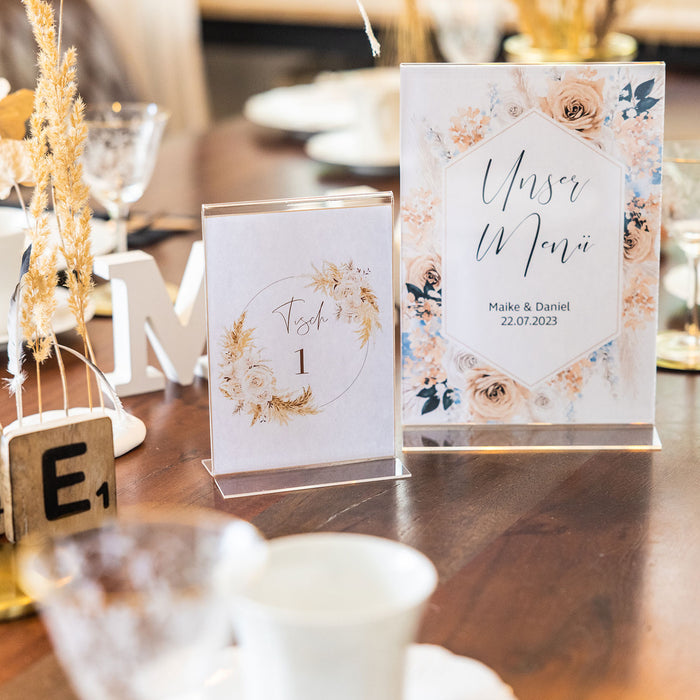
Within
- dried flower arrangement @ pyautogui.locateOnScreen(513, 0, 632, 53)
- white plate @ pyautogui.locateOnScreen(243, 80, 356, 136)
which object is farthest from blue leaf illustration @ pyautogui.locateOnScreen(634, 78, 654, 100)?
white plate @ pyautogui.locateOnScreen(243, 80, 356, 136)

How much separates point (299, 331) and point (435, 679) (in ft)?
1.04

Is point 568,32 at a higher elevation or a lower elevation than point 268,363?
higher

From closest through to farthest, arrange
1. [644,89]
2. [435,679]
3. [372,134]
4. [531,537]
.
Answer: [435,679] < [531,537] < [644,89] < [372,134]

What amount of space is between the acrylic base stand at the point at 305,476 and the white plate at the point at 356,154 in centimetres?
94

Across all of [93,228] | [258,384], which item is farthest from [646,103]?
[93,228]

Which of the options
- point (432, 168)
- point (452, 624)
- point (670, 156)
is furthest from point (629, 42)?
point (452, 624)

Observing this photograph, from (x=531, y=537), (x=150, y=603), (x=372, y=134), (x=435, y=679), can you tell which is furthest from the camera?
(x=372, y=134)

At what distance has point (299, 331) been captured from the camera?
0.77 metres

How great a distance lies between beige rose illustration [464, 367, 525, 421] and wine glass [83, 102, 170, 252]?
59cm

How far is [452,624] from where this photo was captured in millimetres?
594

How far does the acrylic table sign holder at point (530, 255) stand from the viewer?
2.64 ft

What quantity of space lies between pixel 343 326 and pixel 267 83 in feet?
11.1

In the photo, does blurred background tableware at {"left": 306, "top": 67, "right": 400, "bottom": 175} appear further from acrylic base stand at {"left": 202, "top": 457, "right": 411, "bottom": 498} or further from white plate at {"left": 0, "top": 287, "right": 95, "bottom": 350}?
acrylic base stand at {"left": 202, "top": 457, "right": 411, "bottom": 498}

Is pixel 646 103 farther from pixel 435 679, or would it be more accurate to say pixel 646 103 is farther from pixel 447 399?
pixel 435 679
